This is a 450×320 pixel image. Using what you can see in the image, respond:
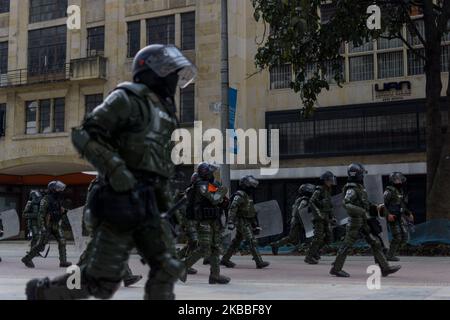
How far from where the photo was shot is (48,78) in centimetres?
2852

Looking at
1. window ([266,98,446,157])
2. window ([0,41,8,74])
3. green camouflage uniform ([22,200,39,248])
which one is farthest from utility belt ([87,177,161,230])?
window ([0,41,8,74])

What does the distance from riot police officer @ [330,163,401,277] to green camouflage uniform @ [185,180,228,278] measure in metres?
2.14

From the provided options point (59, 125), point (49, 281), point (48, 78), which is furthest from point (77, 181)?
point (49, 281)

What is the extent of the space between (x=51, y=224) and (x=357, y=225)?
21.1ft

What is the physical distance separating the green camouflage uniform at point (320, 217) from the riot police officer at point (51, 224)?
16.9ft

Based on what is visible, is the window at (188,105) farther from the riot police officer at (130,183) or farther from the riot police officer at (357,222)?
the riot police officer at (130,183)

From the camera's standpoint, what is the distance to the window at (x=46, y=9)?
2900 centimetres

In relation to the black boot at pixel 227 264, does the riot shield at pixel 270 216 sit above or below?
above

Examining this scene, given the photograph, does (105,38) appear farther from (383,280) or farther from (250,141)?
(383,280)

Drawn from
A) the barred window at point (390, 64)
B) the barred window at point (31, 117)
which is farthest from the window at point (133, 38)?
the barred window at point (390, 64)

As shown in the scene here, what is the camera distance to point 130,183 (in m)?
4.37

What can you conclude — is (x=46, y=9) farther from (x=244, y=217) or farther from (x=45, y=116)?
(x=244, y=217)

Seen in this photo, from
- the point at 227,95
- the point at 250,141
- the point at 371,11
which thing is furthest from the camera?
the point at 250,141

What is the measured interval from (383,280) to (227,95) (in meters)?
8.20
